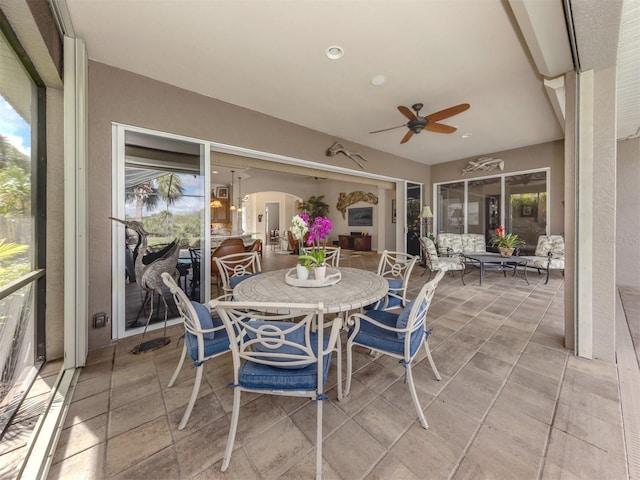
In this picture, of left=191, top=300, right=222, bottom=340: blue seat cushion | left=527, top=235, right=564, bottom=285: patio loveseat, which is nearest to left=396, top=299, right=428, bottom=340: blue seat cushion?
left=191, top=300, right=222, bottom=340: blue seat cushion

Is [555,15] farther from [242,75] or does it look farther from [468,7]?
[242,75]

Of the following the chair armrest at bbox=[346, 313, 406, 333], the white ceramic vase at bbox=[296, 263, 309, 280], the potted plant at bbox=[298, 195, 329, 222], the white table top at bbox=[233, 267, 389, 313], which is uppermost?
the potted plant at bbox=[298, 195, 329, 222]

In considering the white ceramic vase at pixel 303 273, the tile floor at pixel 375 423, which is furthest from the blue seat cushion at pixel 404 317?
the white ceramic vase at pixel 303 273

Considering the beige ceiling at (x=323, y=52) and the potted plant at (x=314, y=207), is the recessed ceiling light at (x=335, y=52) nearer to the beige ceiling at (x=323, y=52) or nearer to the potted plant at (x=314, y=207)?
the beige ceiling at (x=323, y=52)

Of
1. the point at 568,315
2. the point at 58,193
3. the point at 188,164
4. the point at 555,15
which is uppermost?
the point at 555,15

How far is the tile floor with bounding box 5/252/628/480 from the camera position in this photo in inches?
48.7

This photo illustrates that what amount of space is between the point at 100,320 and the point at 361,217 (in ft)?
28.5

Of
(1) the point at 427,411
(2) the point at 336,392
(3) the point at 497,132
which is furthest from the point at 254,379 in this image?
(3) the point at 497,132

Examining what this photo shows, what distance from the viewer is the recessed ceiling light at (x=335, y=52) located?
7.48 feet

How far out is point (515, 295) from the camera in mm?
3934

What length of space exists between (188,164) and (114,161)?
2.23 ft

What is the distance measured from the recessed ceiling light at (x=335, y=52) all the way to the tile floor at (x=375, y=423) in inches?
105

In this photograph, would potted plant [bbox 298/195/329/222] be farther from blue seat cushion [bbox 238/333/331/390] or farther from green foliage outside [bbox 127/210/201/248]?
blue seat cushion [bbox 238/333/331/390]

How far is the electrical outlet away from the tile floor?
295mm
